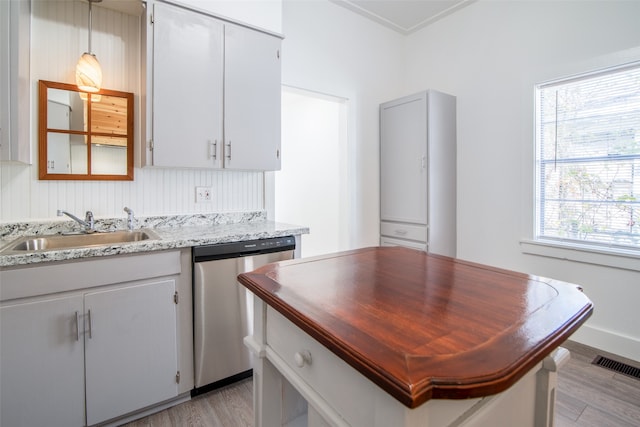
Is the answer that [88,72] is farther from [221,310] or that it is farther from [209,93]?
[221,310]

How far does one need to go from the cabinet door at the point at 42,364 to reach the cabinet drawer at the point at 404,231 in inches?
103

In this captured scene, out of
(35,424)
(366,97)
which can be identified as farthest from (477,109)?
(35,424)

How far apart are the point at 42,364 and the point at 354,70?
3266 mm

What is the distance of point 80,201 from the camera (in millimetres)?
1974

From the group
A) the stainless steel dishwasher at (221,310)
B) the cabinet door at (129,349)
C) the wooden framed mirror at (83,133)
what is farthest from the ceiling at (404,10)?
the cabinet door at (129,349)

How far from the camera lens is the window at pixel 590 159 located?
2.27 metres

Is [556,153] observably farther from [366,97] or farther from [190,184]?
[190,184]

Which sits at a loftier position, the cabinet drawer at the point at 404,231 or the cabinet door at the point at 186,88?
the cabinet door at the point at 186,88

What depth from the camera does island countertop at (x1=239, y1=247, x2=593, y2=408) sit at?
0.53 meters

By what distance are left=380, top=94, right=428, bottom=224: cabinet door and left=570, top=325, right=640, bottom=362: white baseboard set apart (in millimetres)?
1489

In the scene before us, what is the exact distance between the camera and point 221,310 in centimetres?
188

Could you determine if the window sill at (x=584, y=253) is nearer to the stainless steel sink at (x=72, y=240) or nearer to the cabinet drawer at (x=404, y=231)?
the cabinet drawer at (x=404, y=231)

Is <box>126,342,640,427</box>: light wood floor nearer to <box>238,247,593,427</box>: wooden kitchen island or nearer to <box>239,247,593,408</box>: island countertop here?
<box>238,247,593,427</box>: wooden kitchen island

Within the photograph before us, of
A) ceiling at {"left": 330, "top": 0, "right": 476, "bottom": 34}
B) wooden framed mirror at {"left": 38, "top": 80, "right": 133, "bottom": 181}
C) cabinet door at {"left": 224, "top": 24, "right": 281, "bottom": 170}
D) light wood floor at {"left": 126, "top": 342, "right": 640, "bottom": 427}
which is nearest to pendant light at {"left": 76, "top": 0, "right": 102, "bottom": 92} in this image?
wooden framed mirror at {"left": 38, "top": 80, "right": 133, "bottom": 181}
